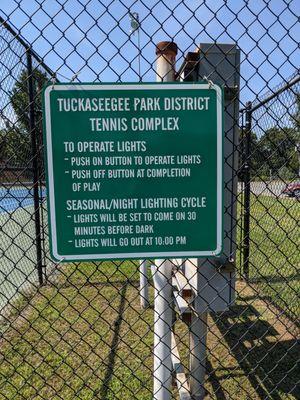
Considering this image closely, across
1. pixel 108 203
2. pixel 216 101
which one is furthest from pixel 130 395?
pixel 216 101

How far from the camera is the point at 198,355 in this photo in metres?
2.75

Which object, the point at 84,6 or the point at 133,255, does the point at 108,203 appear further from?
the point at 84,6

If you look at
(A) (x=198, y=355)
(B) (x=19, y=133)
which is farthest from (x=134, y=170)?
(B) (x=19, y=133)

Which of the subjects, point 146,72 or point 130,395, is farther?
point 130,395

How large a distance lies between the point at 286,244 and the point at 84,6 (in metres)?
7.01

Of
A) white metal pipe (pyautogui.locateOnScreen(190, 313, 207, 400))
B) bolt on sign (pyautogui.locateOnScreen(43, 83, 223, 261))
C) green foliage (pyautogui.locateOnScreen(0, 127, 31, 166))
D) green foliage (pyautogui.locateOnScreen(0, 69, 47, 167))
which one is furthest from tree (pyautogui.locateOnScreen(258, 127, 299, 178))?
green foliage (pyautogui.locateOnScreen(0, 127, 31, 166))

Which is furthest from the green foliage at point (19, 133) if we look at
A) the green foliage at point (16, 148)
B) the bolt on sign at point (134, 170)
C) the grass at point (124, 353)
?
the bolt on sign at point (134, 170)

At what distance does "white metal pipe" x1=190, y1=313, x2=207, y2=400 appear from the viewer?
2.74 meters

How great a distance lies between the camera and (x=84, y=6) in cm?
191

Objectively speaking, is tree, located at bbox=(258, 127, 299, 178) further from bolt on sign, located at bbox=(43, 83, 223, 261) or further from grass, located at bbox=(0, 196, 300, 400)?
bolt on sign, located at bbox=(43, 83, 223, 261)

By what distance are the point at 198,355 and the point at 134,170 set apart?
5.20 ft

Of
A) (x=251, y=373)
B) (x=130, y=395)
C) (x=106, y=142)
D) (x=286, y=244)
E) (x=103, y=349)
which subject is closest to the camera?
(x=106, y=142)

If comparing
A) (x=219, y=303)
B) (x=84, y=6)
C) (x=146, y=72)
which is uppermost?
(x=84, y=6)

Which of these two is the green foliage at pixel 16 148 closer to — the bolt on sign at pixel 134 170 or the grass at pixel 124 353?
the grass at pixel 124 353
